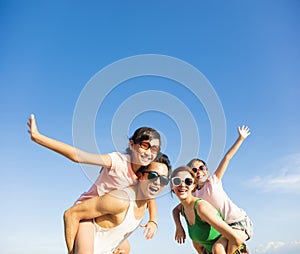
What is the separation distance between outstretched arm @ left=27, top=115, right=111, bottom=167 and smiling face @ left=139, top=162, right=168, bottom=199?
20.6 inches

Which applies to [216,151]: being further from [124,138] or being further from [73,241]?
[73,241]

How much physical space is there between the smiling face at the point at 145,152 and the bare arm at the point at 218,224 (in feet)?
3.67

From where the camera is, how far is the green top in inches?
218

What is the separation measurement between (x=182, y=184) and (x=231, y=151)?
4.79 ft

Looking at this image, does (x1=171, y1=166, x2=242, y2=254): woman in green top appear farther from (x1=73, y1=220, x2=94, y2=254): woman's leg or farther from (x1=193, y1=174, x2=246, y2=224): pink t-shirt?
(x1=73, y1=220, x2=94, y2=254): woman's leg

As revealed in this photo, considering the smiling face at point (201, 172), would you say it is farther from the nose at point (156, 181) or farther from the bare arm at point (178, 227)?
the nose at point (156, 181)

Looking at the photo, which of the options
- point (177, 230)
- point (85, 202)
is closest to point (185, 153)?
point (177, 230)

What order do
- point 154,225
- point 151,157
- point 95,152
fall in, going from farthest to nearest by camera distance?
1. point 154,225
2. point 151,157
3. point 95,152

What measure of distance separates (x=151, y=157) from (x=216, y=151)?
126 cm

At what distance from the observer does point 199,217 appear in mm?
5449

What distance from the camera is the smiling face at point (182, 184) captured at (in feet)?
17.7

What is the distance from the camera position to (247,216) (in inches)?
245

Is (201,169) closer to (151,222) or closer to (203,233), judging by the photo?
(203,233)

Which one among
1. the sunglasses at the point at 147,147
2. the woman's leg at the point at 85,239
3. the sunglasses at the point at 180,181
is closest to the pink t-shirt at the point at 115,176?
the sunglasses at the point at 147,147
